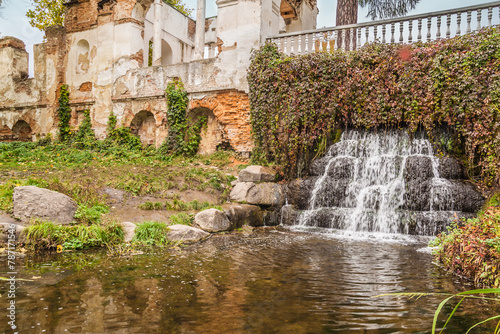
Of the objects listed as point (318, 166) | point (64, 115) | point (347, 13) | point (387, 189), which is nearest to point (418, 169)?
point (387, 189)

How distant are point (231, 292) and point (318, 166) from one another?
653 cm

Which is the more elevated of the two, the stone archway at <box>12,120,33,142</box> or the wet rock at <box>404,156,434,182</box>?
the stone archway at <box>12,120,33,142</box>

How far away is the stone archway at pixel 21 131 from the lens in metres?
19.3

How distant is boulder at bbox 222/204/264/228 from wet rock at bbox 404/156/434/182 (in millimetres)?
3613

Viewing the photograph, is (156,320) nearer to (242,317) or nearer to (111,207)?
(242,317)

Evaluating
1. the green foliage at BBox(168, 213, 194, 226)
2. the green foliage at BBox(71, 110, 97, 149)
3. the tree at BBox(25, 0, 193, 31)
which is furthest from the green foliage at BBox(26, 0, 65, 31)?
the green foliage at BBox(168, 213, 194, 226)

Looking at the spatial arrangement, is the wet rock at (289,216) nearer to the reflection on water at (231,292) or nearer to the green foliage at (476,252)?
the reflection on water at (231,292)

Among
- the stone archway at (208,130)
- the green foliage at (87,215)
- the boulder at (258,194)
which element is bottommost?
the green foliage at (87,215)

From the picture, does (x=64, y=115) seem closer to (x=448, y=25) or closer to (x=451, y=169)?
(x=448, y=25)

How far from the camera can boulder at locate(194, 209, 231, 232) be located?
751 cm

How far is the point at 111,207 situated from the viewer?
308 inches

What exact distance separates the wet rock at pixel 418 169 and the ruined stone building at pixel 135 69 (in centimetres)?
581

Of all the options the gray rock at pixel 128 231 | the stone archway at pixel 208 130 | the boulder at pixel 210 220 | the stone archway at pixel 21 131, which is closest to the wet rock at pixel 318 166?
the boulder at pixel 210 220

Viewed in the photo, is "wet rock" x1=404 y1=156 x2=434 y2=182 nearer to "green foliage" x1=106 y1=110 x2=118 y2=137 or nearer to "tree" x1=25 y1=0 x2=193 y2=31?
"green foliage" x1=106 y1=110 x2=118 y2=137
